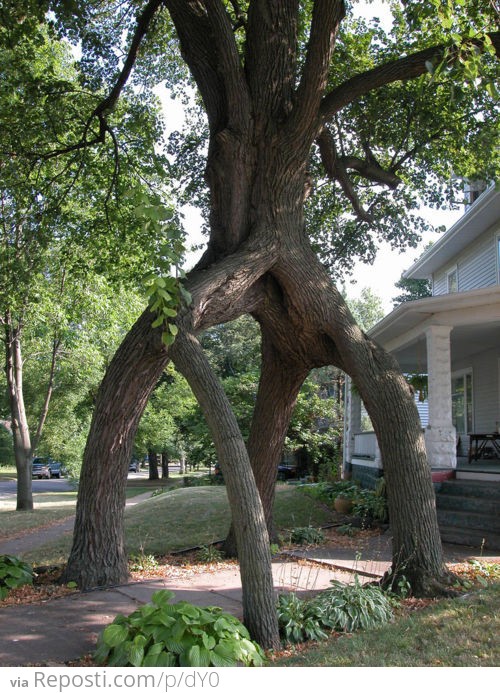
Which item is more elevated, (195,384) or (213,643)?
(195,384)

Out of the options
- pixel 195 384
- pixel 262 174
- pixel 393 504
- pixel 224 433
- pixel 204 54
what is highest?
pixel 204 54

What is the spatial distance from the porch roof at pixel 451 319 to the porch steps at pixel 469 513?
319 cm

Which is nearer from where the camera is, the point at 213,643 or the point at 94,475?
the point at 213,643

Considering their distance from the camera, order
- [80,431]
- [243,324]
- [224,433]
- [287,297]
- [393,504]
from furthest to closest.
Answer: [243,324]
[80,431]
[287,297]
[393,504]
[224,433]

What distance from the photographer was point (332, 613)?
225 inches

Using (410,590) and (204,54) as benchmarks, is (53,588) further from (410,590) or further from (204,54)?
(204,54)

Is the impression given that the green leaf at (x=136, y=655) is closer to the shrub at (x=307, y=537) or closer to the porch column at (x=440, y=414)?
the shrub at (x=307, y=537)

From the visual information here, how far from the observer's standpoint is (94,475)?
712cm

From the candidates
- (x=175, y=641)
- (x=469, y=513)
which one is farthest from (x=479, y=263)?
(x=175, y=641)

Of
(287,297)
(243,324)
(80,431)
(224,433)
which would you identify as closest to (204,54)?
(287,297)

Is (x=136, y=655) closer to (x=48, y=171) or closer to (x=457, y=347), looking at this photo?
(x=48, y=171)

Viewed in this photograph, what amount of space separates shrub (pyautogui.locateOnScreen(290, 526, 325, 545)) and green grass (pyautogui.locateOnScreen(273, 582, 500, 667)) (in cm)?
445

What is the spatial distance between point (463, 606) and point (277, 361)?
13.5 ft

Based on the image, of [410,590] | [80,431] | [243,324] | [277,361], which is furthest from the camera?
[243,324]
